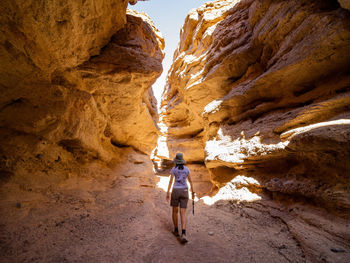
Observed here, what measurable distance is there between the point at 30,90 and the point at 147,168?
5162mm

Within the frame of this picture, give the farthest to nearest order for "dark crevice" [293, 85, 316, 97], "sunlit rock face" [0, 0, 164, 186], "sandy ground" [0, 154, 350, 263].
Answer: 1. "dark crevice" [293, 85, 316, 97]
2. "sunlit rock face" [0, 0, 164, 186]
3. "sandy ground" [0, 154, 350, 263]

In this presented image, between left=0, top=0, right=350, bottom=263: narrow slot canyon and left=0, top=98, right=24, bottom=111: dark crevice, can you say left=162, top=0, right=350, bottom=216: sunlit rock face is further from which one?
left=0, top=98, right=24, bottom=111: dark crevice

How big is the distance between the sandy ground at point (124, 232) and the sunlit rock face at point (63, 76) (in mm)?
870

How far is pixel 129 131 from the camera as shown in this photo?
23.1 feet

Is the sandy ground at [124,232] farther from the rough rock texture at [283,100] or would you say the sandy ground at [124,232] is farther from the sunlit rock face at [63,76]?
the rough rock texture at [283,100]

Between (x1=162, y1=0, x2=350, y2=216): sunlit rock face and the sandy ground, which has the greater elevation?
(x1=162, y1=0, x2=350, y2=216): sunlit rock face

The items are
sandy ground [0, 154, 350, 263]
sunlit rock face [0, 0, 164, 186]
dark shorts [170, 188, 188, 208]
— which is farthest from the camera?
dark shorts [170, 188, 188, 208]

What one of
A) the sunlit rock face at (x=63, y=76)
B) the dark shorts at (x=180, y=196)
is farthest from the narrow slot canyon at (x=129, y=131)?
the dark shorts at (x=180, y=196)

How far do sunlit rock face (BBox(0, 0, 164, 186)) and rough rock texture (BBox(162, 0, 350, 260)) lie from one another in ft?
13.6

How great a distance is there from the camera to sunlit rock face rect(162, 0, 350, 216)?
3.23 meters

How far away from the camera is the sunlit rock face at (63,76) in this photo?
2770mm

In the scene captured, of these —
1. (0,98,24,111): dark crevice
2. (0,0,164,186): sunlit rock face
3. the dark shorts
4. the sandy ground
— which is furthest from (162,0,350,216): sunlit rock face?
(0,98,24,111): dark crevice

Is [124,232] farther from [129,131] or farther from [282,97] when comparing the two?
[282,97]

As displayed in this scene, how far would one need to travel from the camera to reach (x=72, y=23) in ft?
10.0
